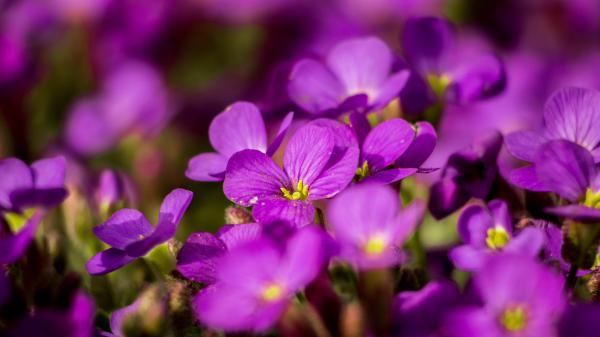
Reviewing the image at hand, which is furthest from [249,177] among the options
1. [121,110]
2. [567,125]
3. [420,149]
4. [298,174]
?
[121,110]

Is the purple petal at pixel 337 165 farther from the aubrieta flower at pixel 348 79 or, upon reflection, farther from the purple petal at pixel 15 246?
the purple petal at pixel 15 246

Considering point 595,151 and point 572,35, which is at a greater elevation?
point 595,151

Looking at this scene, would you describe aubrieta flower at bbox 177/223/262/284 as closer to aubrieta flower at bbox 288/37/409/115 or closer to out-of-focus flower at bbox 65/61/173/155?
aubrieta flower at bbox 288/37/409/115

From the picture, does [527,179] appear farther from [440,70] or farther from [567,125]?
[440,70]

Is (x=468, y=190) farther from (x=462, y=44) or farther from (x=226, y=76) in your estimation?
(x=226, y=76)

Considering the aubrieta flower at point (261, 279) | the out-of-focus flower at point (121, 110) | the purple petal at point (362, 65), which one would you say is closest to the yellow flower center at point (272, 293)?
the aubrieta flower at point (261, 279)

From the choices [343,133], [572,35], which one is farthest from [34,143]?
[572,35]
